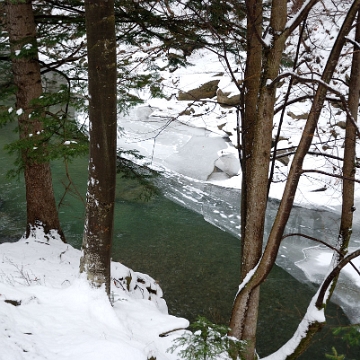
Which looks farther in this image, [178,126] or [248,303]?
[178,126]

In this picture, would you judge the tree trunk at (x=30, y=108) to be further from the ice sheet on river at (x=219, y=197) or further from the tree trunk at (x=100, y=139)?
the tree trunk at (x=100, y=139)

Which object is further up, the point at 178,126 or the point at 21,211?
the point at 178,126

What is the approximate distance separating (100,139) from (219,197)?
9.14 m

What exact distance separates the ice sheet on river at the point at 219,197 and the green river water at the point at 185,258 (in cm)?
43

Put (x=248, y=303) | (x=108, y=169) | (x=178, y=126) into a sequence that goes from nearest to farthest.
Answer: (x=108, y=169), (x=248, y=303), (x=178, y=126)

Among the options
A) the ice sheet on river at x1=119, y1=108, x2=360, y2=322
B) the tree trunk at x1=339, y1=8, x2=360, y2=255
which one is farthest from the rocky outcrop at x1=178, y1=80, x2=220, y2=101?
the tree trunk at x1=339, y1=8, x2=360, y2=255

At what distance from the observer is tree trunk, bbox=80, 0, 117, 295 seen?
358 cm

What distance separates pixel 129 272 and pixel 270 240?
3.18m

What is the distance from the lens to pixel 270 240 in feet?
13.2

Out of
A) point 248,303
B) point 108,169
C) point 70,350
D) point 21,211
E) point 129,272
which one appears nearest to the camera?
point 70,350

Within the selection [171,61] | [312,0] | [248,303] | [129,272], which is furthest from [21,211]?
[312,0]

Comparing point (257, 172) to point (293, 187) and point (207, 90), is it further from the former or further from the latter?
point (207, 90)

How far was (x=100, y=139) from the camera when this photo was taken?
152 inches

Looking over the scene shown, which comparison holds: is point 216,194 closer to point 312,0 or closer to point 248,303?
point 248,303
